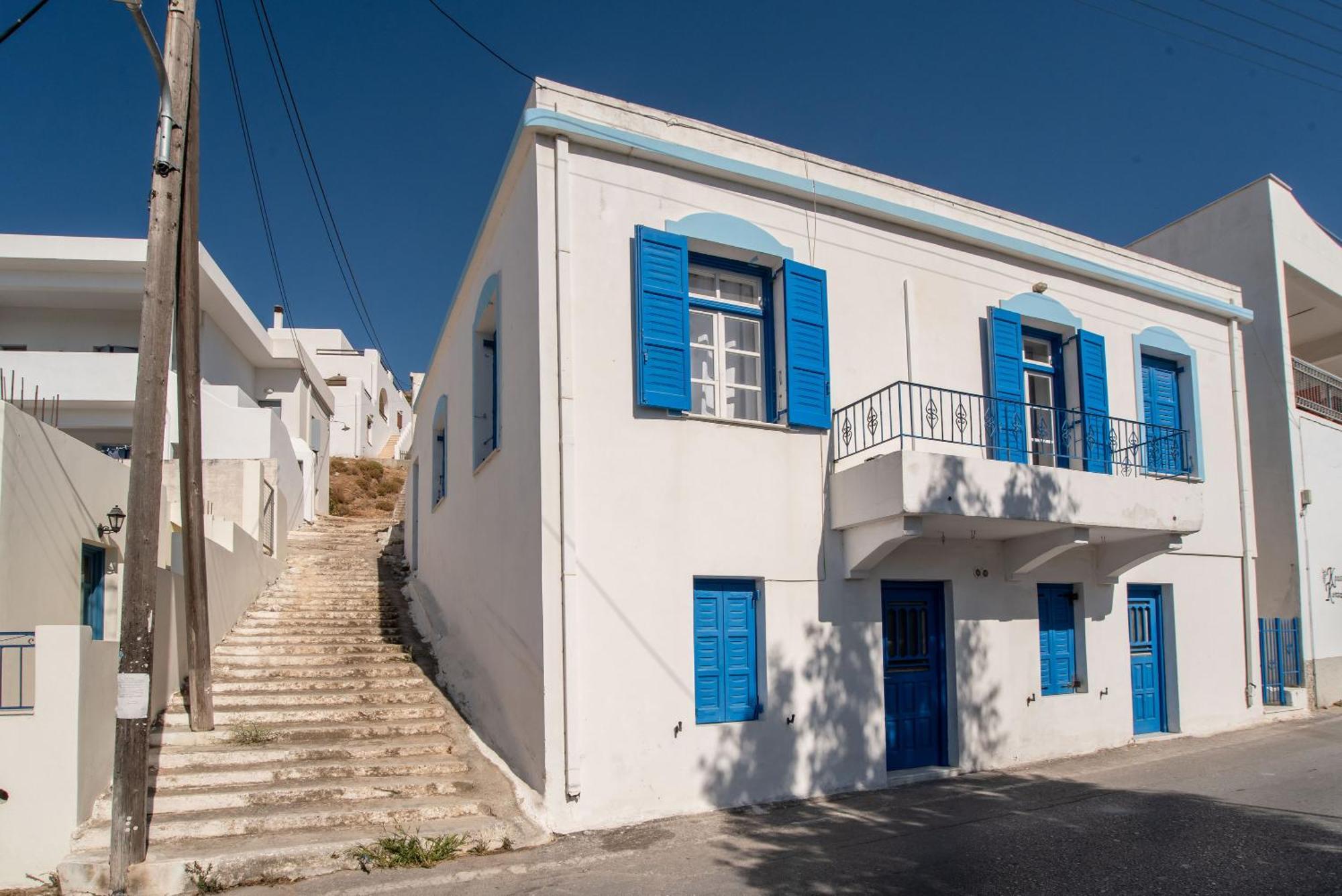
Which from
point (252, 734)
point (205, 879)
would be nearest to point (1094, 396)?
point (252, 734)

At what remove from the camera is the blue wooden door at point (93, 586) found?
31.3ft

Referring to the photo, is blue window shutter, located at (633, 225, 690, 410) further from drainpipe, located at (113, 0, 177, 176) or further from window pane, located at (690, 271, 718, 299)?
drainpipe, located at (113, 0, 177, 176)

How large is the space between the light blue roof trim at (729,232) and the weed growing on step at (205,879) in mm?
6165

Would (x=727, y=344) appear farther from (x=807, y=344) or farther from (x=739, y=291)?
(x=807, y=344)

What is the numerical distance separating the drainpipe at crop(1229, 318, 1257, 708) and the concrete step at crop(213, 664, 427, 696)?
10776 mm

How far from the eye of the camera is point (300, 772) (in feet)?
25.9

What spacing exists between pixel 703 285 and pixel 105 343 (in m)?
16.1

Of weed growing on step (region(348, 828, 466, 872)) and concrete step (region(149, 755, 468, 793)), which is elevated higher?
concrete step (region(149, 755, 468, 793))

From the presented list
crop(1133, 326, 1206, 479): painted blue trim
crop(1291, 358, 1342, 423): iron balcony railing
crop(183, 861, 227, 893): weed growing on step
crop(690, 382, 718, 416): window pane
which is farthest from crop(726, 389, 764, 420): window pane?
crop(1291, 358, 1342, 423): iron balcony railing

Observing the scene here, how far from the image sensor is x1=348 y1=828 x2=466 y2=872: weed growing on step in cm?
663

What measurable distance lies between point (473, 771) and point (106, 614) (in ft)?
15.2

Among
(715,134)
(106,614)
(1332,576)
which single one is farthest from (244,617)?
(1332,576)

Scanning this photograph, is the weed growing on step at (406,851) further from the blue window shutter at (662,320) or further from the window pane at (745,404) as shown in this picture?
the window pane at (745,404)

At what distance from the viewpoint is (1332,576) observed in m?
15.0
